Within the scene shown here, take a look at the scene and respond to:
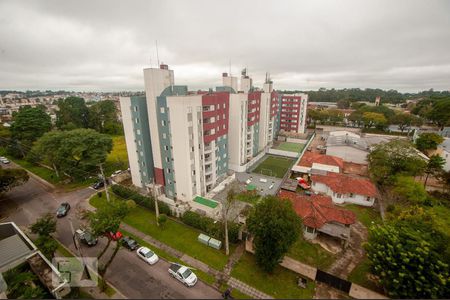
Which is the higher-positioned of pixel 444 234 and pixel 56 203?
pixel 444 234

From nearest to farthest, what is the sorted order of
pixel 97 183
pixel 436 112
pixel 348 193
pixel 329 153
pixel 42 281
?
pixel 42 281
pixel 348 193
pixel 97 183
pixel 329 153
pixel 436 112

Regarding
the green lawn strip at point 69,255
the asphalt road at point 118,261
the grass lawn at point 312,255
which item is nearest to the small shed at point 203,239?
the asphalt road at point 118,261

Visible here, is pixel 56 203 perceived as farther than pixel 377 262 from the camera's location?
Yes

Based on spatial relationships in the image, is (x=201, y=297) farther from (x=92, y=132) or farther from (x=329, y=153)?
(x=329, y=153)

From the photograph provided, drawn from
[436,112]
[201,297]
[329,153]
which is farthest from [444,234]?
[436,112]

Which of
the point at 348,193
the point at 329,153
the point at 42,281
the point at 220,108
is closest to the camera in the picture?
the point at 42,281
